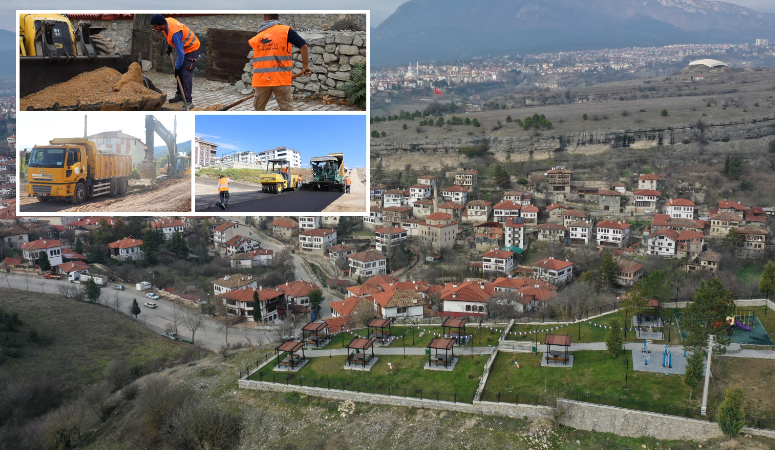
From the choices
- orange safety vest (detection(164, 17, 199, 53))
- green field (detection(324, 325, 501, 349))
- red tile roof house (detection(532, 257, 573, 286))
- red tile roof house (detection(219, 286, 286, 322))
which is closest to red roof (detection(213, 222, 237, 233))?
red tile roof house (detection(219, 286, 286, 322))

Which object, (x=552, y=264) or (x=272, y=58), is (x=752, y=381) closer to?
(x=272, y=58)

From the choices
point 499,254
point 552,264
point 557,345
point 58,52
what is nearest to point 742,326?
point 557,345

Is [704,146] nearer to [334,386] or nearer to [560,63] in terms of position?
[334,386]

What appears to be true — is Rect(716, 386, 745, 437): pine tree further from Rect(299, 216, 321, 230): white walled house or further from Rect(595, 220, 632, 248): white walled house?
Rect(299, 216, 321, 230): white walled house

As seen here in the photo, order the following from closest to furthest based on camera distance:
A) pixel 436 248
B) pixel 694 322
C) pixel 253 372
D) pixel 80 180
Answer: pixel 80 180, pixel 694 322, pixel 253 372, pixel 436 248

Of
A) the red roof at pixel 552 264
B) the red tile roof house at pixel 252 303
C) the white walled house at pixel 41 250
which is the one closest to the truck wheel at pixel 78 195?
the red tile roof house at pixel 252 303

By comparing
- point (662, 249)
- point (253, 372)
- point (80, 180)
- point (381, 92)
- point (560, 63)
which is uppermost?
point (560, 63)

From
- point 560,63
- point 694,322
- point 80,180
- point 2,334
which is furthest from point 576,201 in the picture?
point 560,63
